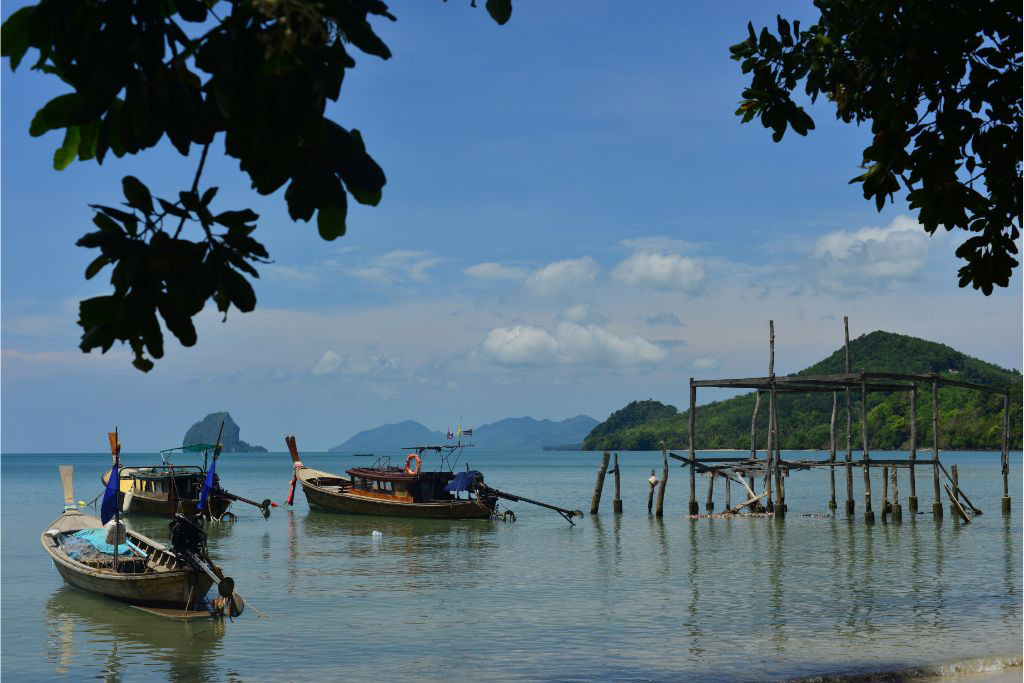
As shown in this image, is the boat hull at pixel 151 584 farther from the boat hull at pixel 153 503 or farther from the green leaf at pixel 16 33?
the boat hull at pixel 153 503

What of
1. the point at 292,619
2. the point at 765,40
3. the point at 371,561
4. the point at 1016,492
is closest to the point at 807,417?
the point at 1016,492

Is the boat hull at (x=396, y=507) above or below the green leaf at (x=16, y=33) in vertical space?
below

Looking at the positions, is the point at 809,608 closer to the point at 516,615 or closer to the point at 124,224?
the point at 516,615

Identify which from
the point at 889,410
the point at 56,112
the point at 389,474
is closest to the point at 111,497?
the point at 56,112

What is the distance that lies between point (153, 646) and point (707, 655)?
8.28 meters

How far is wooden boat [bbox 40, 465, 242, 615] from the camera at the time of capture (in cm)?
1666

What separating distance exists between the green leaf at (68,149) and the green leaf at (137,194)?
0.21 meters

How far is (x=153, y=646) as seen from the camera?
50.6ft

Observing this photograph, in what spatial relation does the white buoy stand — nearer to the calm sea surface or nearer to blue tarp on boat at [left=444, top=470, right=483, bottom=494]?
the calm sea surface

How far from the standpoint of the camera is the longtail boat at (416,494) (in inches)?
1411

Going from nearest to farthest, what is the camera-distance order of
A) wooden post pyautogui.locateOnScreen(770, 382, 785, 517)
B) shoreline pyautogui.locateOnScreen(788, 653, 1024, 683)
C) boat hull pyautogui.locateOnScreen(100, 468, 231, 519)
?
shoreline pyautogui.locateOnScreen(788, 653, 1024, 683) → wooden post pyautogui.locateOnScreen(770, 382, 785, 517) → boat hull pyautogui.locateOnScreen(100, 468, 231, 519)

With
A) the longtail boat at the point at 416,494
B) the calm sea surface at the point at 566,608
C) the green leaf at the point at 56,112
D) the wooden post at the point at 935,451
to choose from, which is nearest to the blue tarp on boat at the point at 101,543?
the calm sea surface at the point at 566,608

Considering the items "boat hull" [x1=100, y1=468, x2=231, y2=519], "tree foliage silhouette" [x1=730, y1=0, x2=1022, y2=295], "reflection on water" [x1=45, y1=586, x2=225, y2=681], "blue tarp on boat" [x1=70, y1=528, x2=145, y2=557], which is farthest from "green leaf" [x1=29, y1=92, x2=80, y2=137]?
"boat hull" [x1=100, y1=468, x2=231, y2=519]

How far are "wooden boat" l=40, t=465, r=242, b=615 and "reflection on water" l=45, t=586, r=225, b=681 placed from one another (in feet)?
1.16
